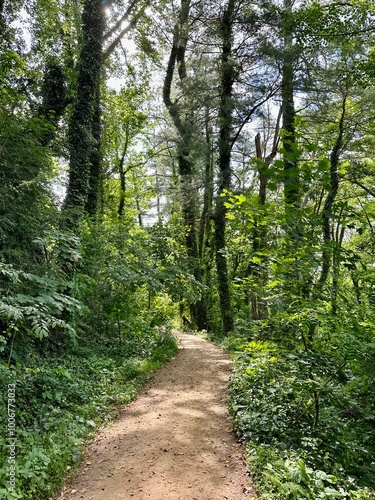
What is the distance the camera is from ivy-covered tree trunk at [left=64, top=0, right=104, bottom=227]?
724cm

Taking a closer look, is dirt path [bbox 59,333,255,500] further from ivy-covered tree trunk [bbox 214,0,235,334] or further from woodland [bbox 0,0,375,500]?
ivy-covered tree trunk [bbox 214,0,235,334]

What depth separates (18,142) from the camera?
4895mm

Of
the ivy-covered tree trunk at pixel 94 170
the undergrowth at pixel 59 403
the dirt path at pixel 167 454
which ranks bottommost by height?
the dirt path at pixel 167 454

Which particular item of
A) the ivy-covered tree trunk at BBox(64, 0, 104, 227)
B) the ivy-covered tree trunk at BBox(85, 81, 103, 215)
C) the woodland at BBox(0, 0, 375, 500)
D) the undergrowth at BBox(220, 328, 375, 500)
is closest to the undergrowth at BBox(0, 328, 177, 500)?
the woodland at BBox(0, 0, 375, 500)

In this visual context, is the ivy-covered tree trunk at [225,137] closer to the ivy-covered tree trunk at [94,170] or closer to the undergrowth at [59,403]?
the ivy-covered tree trunk at [94,170]

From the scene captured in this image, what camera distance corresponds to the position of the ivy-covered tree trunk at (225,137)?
33.6 ft

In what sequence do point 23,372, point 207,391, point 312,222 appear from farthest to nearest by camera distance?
point 207,391 → point 23,372 → point 312,222

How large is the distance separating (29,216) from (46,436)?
118 inches

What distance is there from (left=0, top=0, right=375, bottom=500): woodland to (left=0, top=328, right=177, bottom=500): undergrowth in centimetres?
3

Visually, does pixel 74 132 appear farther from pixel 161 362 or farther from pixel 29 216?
pixel 161 362

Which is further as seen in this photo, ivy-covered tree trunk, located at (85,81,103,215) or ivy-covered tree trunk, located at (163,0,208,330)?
ivy-covered tree trunk, located at (163,0,208,330)

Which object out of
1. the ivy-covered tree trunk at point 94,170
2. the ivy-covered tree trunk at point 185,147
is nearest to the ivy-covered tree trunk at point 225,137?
the ivy-covered tree trunk at point 185,147

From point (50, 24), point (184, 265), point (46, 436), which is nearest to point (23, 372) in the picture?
point (46, 436)

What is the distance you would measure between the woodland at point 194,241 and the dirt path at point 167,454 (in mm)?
267
